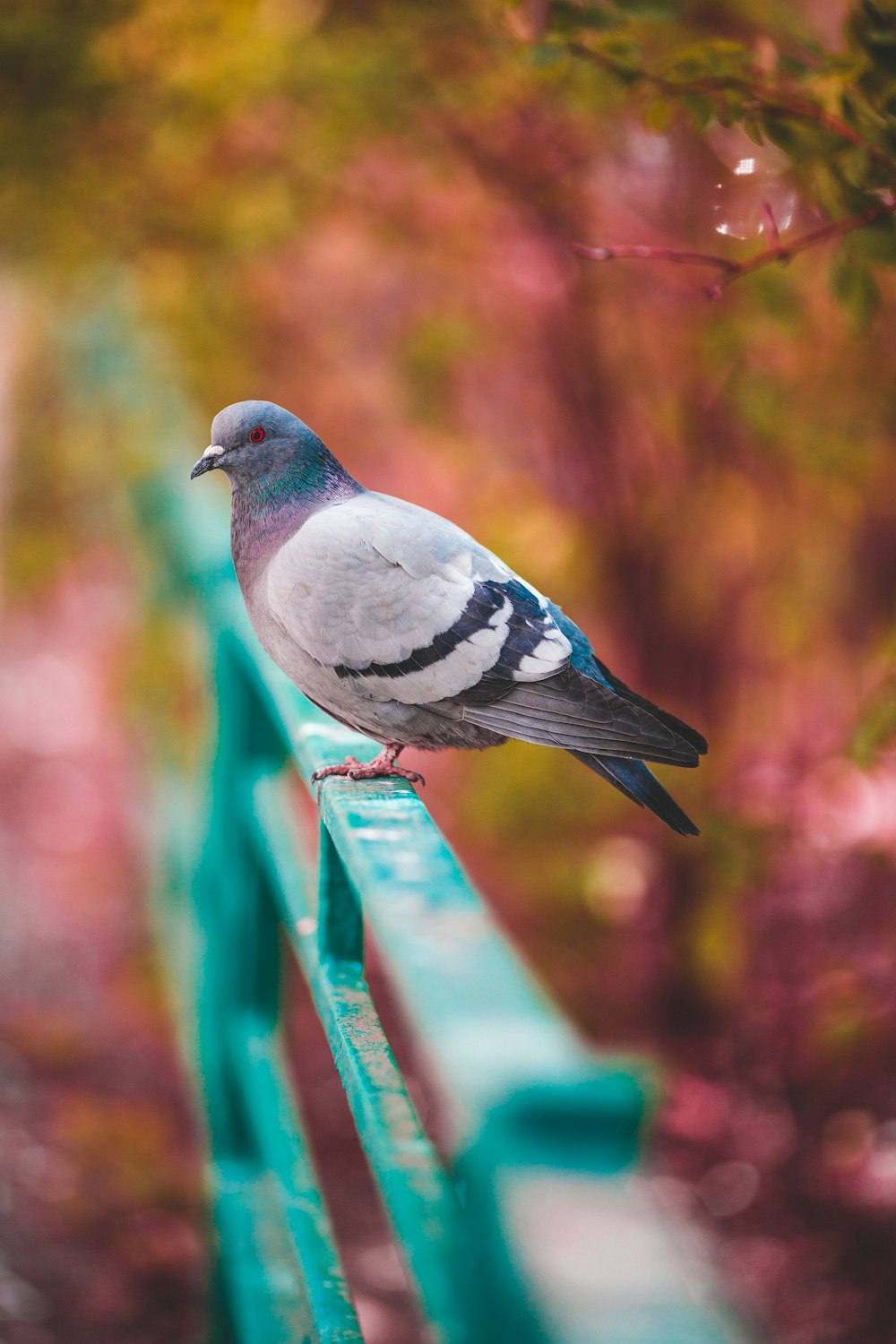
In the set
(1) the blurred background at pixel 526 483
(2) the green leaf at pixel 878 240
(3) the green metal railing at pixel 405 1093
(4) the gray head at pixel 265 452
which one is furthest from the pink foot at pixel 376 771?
(1) the blurred background at pixel 526 483

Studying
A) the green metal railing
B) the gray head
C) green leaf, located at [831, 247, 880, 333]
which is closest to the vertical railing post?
the green metal railing

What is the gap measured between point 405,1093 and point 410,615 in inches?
15.4

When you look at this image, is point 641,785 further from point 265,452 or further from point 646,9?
point 646,9

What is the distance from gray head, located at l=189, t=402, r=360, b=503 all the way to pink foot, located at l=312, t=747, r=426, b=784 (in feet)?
0.88

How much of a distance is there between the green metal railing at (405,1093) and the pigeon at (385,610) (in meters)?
0.11

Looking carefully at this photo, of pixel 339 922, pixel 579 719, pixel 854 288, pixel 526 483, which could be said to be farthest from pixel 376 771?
pixel 526 483

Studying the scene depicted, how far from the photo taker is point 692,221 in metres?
2.72

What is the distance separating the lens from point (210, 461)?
98cm

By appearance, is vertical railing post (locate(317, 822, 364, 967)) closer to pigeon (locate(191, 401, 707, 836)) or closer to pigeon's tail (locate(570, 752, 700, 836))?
pigeon (locate(191, 401, 707, 836))

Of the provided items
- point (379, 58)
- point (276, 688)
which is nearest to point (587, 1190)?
point (276, 688)

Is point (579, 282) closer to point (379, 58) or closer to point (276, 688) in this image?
point (379, 58)

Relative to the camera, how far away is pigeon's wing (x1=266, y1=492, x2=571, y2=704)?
94 cm

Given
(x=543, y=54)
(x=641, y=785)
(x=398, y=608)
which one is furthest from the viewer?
(x=543, y=54)

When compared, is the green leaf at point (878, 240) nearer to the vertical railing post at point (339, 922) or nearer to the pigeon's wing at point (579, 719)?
the pigeon's wing at point (579, 719)
